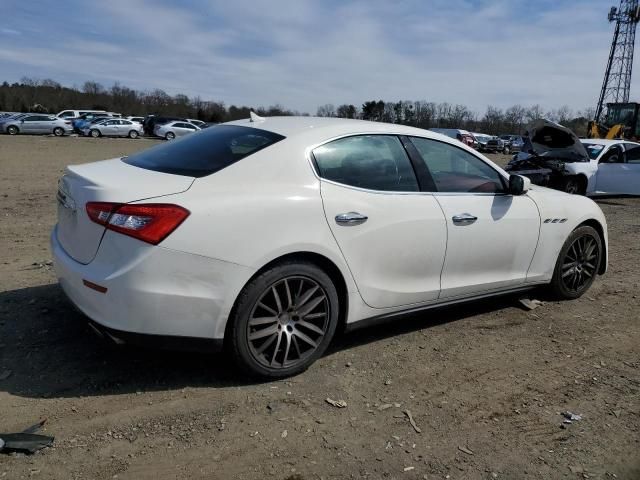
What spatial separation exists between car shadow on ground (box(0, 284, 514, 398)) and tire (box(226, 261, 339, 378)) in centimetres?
23

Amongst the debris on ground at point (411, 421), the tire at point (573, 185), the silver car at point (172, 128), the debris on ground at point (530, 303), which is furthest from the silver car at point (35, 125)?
the debris on ground at point (411, 421)

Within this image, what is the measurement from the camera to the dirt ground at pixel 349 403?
8.98 feet

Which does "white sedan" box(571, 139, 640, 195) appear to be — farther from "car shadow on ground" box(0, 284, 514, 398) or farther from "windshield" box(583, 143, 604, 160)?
"car shadow on ground" box(0, 284, 514, 398)

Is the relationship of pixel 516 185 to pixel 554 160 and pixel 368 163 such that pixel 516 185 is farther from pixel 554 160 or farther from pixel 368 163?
pixel 554 160

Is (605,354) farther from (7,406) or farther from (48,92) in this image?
(48,92)

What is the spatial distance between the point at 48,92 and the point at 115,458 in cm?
9503

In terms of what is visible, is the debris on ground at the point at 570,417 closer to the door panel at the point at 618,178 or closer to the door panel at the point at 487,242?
the door panel at the point at 487,242

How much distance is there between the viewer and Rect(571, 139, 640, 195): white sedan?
42.5 ft

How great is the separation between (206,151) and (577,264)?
360cm

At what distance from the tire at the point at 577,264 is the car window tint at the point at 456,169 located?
42.1 inches

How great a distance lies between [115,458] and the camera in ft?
8.81

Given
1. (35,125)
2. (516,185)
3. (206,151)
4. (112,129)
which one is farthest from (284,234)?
(112,129)

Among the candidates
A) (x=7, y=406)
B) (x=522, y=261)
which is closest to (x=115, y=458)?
(x=7, y=406)

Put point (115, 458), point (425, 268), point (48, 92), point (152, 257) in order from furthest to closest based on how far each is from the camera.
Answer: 1. point (48, 92)
2. point (425, 268)
3. point (152, 257)
4. point (115, 458)
